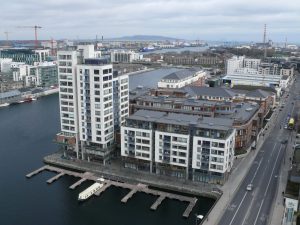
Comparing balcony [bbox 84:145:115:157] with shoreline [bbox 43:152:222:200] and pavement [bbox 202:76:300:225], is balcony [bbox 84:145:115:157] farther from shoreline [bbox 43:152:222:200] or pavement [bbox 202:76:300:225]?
pavement [bbox 202:76:300:225]

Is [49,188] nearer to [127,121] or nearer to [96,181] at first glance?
[96,181]

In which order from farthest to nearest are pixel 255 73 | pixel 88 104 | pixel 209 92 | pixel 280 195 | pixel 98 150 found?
pixel 255 73 → pixel 209 92 → pixel 98 150 → pixel 88 104 → pixel 280 195

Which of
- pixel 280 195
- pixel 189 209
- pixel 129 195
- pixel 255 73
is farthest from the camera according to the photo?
pixel 255 73

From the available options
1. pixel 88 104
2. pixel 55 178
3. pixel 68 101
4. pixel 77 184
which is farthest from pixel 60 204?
pixel 68 101

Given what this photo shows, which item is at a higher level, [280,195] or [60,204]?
[280,195]

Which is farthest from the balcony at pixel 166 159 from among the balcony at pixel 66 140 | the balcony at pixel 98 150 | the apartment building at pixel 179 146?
the balcony at pixel 66 140

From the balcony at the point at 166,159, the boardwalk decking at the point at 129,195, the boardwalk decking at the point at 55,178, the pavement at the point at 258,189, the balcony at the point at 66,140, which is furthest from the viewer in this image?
the balcony at the point at 66,140

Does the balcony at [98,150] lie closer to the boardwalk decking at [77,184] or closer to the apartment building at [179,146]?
the apartment building at [179,146]

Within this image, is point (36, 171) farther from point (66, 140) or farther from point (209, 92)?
point (209, 92)
